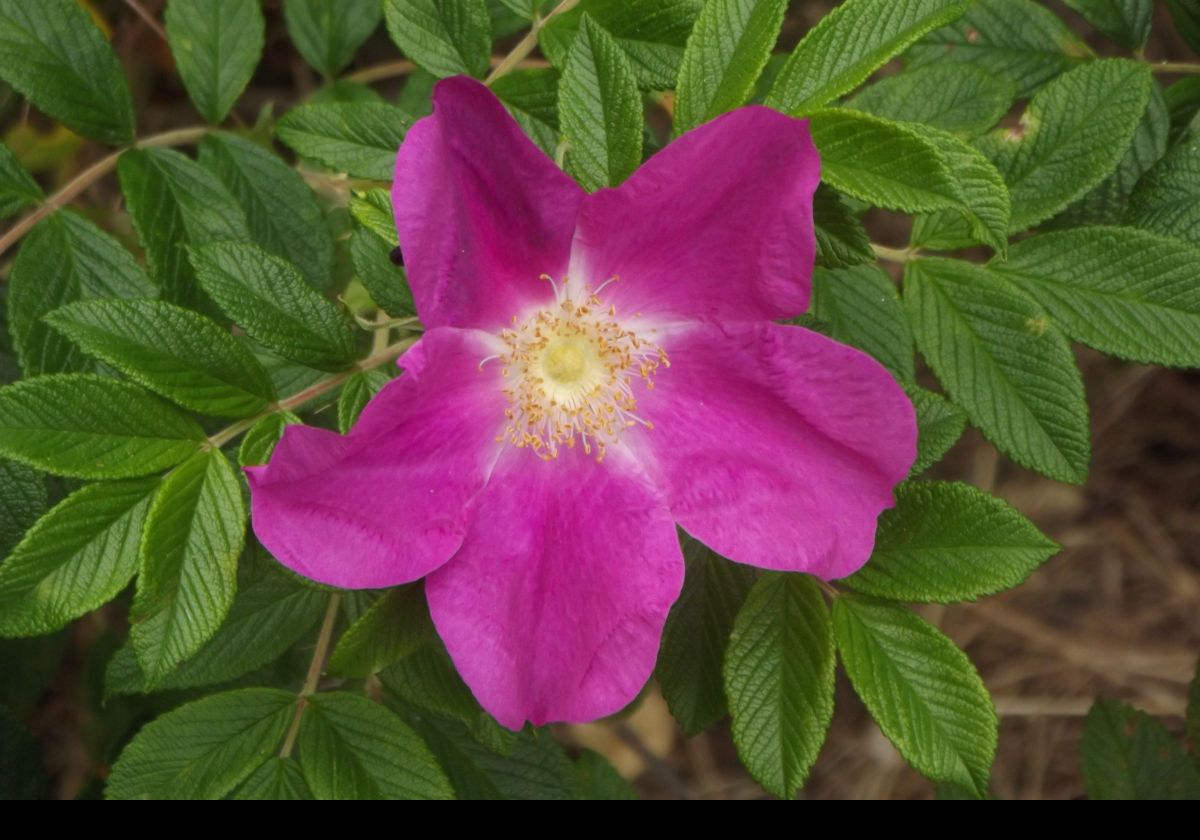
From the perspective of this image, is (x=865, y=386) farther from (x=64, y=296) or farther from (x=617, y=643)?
(x=64, y=296)

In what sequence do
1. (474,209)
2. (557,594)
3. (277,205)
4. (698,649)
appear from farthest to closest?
(277,205) → (698,649) → (557,594) → (474,209)

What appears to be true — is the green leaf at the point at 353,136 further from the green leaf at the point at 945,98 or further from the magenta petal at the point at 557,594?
the green leaf at the point at 945,98

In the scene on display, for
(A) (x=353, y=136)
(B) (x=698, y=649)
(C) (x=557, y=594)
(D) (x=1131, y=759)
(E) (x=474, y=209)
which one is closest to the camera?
(E) (x=474, y=209)

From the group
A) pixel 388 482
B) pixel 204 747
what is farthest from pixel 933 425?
pixel 204 747

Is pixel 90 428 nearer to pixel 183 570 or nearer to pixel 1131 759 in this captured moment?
pixel 183 570

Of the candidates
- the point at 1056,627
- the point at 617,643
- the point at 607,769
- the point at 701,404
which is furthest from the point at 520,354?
the point at 1056,627

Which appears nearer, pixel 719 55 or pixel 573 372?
pixel 719 55

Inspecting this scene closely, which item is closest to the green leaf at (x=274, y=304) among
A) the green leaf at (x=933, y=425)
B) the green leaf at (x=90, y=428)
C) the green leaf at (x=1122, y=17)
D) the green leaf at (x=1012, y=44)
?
the green leaf at (x=90, y=428)
